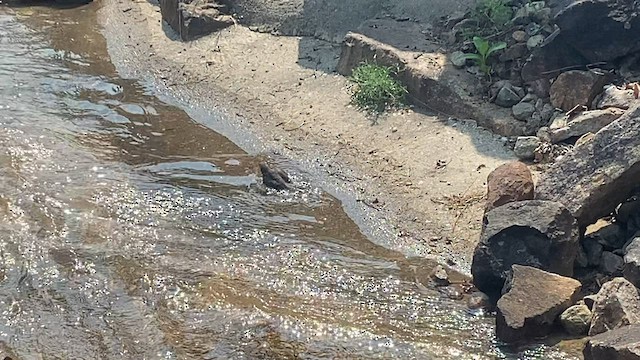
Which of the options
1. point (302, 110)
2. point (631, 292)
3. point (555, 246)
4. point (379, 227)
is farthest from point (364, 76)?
point (631, 292)

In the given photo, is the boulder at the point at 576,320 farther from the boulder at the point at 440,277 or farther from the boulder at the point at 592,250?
the boulder at the point at 440,277

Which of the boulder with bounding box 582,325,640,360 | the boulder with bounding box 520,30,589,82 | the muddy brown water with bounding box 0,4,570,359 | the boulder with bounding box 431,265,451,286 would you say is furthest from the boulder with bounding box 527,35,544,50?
the boulder with bounding box 582,325,640,360

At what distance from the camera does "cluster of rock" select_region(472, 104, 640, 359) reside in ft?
18.5

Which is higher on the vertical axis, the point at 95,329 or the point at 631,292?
the point at 631,292

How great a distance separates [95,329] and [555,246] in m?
3.13

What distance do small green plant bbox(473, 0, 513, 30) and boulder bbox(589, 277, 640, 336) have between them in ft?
12.6

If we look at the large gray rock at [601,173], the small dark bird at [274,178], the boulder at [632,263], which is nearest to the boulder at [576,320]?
the boulder at [632,263]

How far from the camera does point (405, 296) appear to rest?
631 cm

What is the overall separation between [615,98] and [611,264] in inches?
73.0

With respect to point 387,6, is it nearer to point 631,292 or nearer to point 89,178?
point 89,178

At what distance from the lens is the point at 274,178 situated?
7.73m

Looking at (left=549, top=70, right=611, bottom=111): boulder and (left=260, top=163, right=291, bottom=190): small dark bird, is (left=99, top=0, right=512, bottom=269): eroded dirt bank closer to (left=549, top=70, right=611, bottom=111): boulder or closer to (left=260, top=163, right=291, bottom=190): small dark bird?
(left=260, top=163, right=291, bottom=190): small dark bird

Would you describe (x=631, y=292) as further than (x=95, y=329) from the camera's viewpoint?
No

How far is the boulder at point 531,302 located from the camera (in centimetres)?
561
